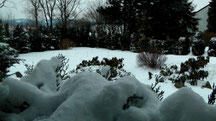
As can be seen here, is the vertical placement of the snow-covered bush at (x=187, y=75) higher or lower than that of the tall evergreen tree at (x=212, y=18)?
lower

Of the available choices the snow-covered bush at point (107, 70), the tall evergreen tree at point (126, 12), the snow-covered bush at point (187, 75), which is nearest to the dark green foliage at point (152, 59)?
the snow-covered bush at point (187, 75)

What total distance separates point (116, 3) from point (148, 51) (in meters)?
12.9

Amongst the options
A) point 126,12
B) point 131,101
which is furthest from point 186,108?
point 126,12

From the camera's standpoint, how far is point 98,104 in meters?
0.94

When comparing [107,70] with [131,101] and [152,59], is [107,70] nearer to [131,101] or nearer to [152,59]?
[131,101]

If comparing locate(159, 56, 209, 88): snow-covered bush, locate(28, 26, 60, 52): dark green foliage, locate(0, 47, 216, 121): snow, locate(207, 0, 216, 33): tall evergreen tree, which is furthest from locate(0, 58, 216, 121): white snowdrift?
locate(207, 0, 216, 33): tall evergreen tree

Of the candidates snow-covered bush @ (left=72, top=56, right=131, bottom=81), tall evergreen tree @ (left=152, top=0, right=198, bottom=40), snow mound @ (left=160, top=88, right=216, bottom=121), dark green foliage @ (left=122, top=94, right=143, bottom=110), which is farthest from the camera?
tall evergreen tree @ (left=152, top=0, right=198, bottom=40)

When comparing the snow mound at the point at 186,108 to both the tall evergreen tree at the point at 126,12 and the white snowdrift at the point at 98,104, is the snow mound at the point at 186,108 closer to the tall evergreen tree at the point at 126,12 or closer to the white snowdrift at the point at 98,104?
the white snowdrift at the point at 98,104

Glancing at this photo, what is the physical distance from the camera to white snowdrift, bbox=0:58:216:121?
2.92 feet

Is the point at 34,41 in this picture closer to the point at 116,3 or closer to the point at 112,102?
the point at 116,3

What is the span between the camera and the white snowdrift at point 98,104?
89 centimetres

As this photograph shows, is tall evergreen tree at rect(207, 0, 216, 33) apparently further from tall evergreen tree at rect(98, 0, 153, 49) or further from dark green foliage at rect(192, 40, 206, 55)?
dark green foliage at rect(192, 40, 206, 55)

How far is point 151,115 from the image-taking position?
935 millimetres

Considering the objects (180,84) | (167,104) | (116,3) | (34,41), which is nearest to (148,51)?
(180,84)
